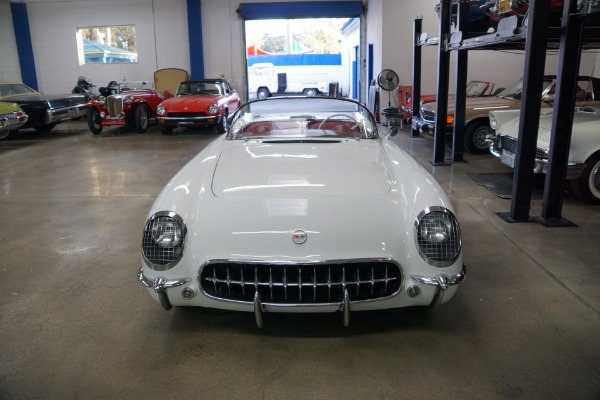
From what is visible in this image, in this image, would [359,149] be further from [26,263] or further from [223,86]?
[223,86]

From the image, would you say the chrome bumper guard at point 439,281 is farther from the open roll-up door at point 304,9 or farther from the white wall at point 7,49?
the white wall at point 7,49

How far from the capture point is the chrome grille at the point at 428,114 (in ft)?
29.7

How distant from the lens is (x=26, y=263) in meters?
3.77

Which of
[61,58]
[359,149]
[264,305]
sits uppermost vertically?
[61,58]

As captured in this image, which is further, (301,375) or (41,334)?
(41,334)

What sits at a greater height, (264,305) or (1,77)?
(1,77)

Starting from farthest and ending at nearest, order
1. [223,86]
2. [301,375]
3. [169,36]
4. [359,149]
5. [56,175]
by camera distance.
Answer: [169,36] < [223,86] < [56,175] < [359,149] < [301,375]

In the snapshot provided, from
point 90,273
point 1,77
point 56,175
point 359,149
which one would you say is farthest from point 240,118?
point 1,77

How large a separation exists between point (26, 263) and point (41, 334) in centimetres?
129

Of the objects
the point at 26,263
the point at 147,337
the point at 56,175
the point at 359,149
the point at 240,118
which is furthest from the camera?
the point at 56,175

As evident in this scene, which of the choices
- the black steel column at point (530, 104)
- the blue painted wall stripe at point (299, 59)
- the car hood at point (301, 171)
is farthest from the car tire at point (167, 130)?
the blue painted wall stripe at point (299, 59)

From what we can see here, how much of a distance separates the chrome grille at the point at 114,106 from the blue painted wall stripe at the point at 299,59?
12378 millimetres

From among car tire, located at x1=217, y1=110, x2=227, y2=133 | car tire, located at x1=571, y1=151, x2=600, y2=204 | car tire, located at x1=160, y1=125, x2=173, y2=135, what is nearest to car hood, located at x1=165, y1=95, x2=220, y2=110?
car tire, located at x1=217, y1=110, x2=227, y2=133

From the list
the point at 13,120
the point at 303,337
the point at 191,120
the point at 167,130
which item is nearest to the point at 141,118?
the point at 167,130
